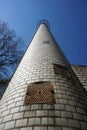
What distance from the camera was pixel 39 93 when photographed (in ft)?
15.4

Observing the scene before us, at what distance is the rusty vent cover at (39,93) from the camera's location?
4.31 metres

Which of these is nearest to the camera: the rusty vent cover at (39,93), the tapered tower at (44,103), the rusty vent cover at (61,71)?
the tapered tower at (44,103)

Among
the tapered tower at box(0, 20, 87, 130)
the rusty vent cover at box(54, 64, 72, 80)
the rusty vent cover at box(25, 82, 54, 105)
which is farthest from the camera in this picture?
the rusty vent cover at box(54, 64, 72, 80)

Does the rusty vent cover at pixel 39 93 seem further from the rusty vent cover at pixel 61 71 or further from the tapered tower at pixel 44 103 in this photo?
the rusty vent cover at pixel 61 71

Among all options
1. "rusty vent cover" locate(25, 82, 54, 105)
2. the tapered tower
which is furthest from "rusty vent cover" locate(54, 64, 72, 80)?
"rusty vent cover" locate(25, 82, 54, 105)

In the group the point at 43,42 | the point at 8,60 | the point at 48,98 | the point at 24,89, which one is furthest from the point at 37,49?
the point at 8,60

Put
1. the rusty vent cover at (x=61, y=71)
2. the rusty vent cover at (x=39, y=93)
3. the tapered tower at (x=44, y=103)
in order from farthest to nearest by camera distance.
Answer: the rusty vent cover at (x=61, y=71) → the rusty vent cover at (x=39, y=93) → the tapered tower at (x=44, y=103)

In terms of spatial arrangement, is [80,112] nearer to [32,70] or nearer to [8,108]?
[8,108]

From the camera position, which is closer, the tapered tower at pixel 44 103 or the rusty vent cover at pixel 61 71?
the tapered tower at pixel 44 103

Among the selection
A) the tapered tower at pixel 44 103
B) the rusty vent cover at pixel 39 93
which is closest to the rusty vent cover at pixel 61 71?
the tapered tower at pixel 44 103

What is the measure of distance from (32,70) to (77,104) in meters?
2.13

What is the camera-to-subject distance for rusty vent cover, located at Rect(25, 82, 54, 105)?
4.31 m

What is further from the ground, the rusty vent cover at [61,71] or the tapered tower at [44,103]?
the rusty vent cover at [61,71]

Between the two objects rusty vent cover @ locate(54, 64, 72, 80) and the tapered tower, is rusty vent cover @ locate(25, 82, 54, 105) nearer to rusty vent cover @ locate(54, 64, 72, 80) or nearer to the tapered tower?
the tapered tower
